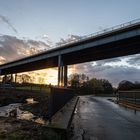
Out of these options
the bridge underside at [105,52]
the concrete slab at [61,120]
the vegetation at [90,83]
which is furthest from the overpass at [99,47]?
the vegetation at [90,83]

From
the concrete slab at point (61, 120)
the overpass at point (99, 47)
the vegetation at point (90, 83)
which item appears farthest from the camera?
the vegetation at point (90, 83)

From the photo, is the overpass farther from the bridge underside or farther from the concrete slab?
the concrete slab

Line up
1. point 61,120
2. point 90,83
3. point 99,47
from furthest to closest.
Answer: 1. point 90,83
2. point 99,47
3. point 61,120

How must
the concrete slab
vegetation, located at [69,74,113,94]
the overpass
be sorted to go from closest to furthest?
the concrete slab < the overpass < vegetation, located at [69,74,113,94]

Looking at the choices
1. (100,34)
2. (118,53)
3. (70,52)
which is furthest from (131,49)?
(70,52)

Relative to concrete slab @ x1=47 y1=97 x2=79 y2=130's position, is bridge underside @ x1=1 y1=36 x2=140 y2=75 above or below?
above

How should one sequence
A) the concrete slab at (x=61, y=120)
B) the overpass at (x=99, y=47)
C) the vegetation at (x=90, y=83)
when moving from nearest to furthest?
1. the concrete slab at (x=61, y=120)
2. the overpass at (x=99, y=47)
3. the vegetation at (x=90, y=83)

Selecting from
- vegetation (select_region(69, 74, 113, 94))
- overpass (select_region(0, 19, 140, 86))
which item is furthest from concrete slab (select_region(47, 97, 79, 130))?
vegetation (select_region(69, 74, 113, 94))

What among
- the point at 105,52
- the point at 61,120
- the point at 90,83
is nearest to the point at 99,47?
the point at 105,52

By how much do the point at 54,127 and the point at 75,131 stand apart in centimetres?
158

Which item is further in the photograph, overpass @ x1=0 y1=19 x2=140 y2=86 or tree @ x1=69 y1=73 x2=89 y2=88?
tree @ x1=69 y1=73 x2=89 y2=88

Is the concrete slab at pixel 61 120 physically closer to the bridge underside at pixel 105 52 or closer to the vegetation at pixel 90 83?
the bridge underside at pixel 105 52

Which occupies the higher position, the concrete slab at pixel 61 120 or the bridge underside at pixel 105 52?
the bridge underside at pixel 105 52

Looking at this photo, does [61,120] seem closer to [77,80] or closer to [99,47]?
[99,47]
